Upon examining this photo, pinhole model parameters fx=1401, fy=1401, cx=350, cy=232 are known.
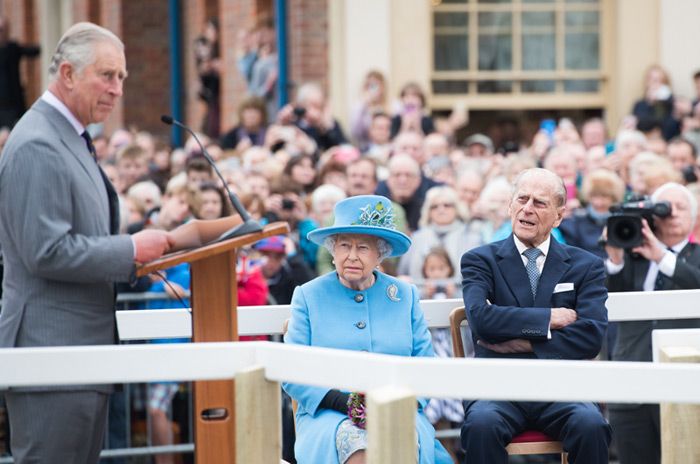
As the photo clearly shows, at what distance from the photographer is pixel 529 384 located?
3738 mm

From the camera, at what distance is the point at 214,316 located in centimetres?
442

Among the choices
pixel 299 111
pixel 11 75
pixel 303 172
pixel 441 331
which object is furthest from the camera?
pixel 11 75

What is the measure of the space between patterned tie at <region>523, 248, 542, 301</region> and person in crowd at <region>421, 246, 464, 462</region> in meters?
2.43

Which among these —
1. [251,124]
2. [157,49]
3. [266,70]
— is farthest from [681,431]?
[157,49]

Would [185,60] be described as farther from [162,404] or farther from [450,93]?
[162,404]

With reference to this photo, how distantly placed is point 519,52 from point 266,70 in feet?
9.54

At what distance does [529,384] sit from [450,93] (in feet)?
40.6

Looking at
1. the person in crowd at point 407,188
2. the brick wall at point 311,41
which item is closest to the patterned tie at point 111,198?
the person in crowd at point 407,188

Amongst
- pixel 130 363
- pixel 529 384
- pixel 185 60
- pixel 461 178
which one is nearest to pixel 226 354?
pixel 130 363

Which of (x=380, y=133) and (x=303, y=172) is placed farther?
(x=380, y=133)

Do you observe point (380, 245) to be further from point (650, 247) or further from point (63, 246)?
point (650, 247)

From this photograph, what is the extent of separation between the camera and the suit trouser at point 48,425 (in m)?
4.41

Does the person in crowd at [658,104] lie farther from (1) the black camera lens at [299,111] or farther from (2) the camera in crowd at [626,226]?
(2) the camera in crowd at [626,226]

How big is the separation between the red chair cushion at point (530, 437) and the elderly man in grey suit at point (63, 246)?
1595 mm
